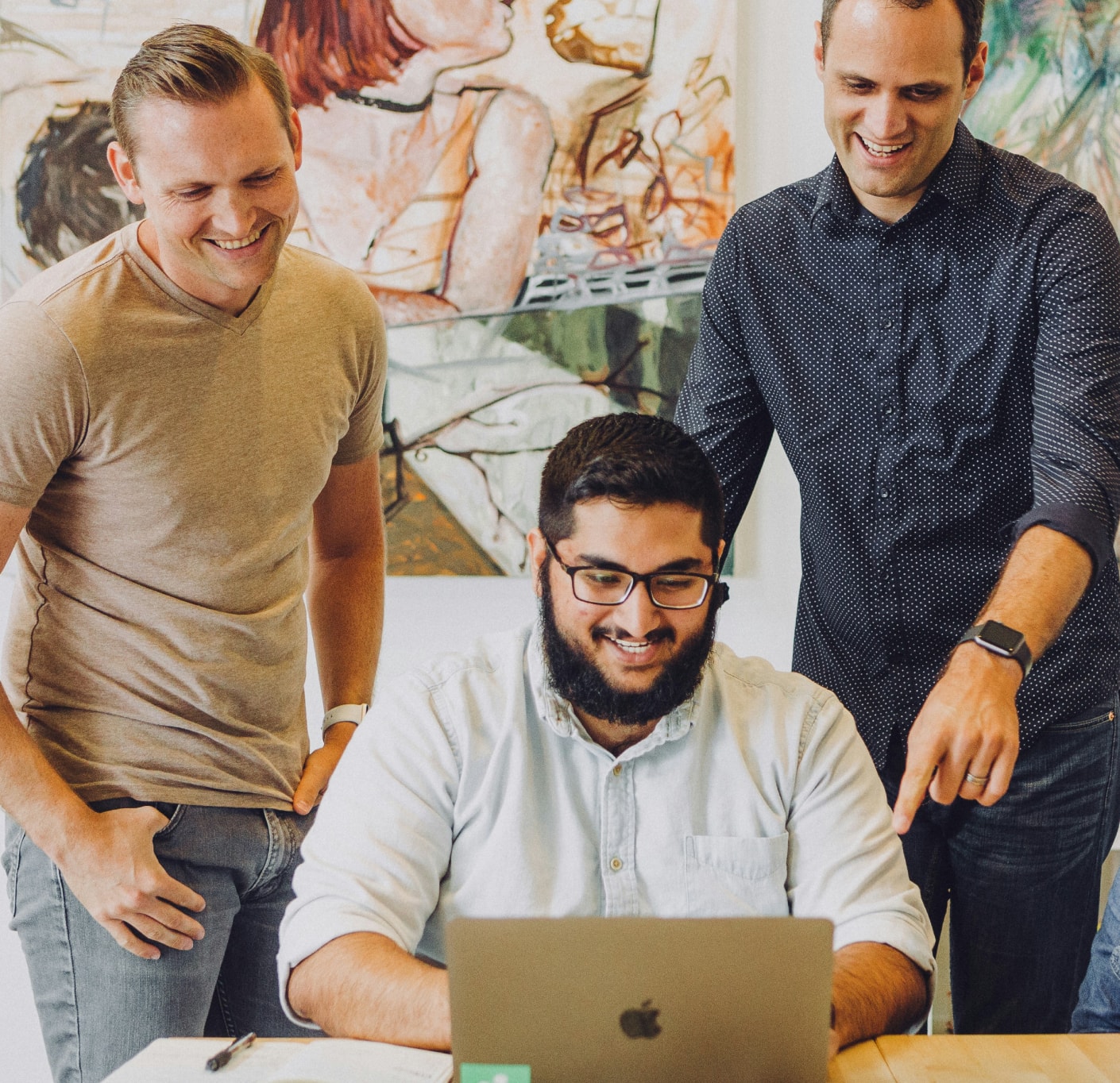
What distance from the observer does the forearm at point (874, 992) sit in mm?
1324

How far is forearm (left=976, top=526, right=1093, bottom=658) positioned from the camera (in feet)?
4.84

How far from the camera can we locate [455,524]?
8.79 ft

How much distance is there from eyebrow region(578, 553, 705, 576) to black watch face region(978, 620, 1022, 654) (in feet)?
1.20

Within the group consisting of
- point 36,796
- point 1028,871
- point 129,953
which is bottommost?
point 129,953

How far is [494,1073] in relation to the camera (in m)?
1.08

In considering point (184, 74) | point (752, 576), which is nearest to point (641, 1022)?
point (184, 74)

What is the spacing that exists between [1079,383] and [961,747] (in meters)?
0.68

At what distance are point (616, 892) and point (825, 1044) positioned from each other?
50 cm

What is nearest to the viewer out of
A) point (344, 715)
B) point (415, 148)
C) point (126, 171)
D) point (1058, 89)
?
point (126, 171)

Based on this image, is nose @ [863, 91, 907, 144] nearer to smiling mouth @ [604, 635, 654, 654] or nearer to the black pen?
smiling mouth @ [604, 635, 654, 654]

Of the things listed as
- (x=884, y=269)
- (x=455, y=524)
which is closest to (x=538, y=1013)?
(x=884, y=269)

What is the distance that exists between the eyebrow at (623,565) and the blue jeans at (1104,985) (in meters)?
0.73

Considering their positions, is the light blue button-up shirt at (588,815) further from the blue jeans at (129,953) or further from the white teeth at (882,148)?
the white teeth at (882,148)

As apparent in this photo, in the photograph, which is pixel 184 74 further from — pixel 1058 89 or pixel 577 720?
pixel 1058 89
